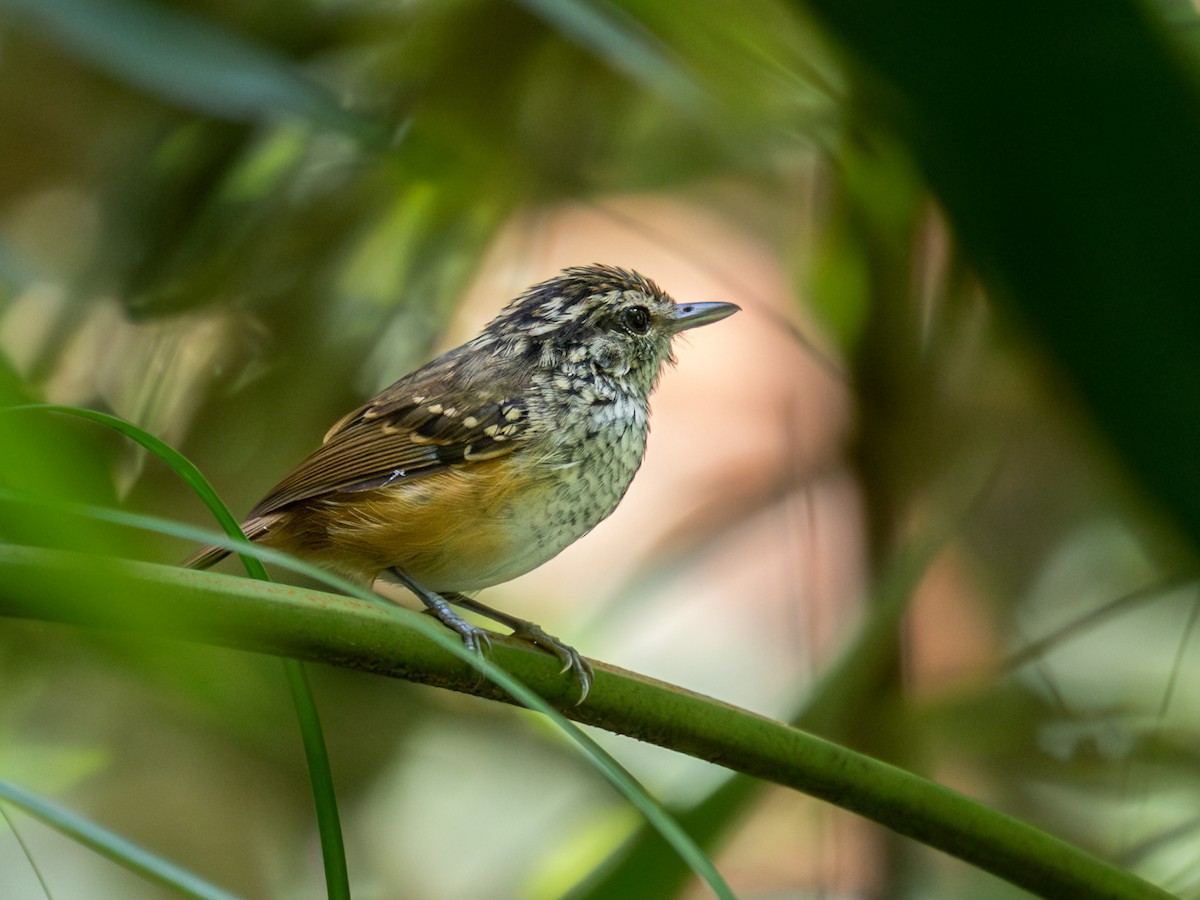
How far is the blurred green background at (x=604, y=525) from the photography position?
361cm

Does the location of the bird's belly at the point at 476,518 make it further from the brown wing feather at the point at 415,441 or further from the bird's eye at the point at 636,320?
the bird's eye at the point at 636,320

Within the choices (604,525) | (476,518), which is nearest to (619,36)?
(476,518)

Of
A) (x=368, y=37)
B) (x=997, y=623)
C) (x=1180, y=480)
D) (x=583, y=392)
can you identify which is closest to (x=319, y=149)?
(x=368, y=37)

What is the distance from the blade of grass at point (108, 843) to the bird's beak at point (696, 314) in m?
2.24

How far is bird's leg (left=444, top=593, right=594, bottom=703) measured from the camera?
6.14 feet

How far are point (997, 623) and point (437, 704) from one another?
1.85m

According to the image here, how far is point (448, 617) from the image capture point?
274cm

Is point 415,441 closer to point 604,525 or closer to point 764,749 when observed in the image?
point 764,749

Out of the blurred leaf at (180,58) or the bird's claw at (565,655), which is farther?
the blurred leaf at (180,58)

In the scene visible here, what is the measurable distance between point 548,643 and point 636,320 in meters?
1.25

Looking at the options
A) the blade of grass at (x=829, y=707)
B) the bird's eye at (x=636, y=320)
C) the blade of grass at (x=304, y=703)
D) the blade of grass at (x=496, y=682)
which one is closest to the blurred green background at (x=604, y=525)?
the blade of grass at (x=829, y=707)

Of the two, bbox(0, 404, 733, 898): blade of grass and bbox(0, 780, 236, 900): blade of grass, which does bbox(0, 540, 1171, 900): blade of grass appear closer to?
bbox(0, 404, 733, 898): blade of grass

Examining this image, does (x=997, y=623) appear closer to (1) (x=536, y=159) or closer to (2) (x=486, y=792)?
(2) (x=486, y=792)

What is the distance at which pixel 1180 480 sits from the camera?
51.2 inches
